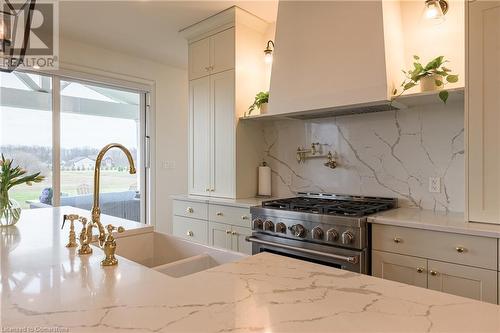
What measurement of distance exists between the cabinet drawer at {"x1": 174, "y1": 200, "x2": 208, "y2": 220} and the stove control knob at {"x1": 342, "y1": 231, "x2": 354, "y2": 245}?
1.40 meters

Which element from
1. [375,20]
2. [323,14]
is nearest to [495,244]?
[375,20]

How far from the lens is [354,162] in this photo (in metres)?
2.74

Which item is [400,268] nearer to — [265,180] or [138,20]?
[265,180]

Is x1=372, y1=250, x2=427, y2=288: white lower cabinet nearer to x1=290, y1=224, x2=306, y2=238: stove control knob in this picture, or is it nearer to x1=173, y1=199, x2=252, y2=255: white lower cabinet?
x1=290, y1=224, x2=306, y2=238: stove control knob

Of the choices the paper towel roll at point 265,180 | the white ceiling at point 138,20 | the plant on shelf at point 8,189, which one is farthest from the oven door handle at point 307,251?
the white ceiling at point 138,20

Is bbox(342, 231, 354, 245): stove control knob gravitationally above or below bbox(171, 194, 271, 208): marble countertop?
below

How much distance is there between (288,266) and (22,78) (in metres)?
3.66

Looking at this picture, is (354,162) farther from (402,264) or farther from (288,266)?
(288,266)

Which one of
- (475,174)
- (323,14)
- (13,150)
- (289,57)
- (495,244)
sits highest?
(323,14)

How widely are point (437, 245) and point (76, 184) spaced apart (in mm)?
3670

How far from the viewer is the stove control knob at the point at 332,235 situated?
2.12 m

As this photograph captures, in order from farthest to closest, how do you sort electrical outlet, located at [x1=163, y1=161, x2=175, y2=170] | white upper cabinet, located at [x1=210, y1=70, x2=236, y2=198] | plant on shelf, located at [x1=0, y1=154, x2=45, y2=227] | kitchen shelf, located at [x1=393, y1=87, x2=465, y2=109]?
electrical outlet, located at [x1=163, y1=161, x2=175, y2=170] → white upper cabinet, located at [x1=210, y1=70, x2=236, y2=198] → kitchen shelf, located at [x1=393, y1=87, x2=465, y2=109] → plant on shelf, located at [x1=0, y1=154, x2=45, y2=227]

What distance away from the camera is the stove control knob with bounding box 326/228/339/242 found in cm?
212

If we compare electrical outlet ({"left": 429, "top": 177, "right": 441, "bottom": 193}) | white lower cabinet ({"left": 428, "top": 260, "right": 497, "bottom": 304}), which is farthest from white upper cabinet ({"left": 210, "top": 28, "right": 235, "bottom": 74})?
white lower cabinet ({"left": 428, "top": 260, "right": 497, "bottom": 304})
